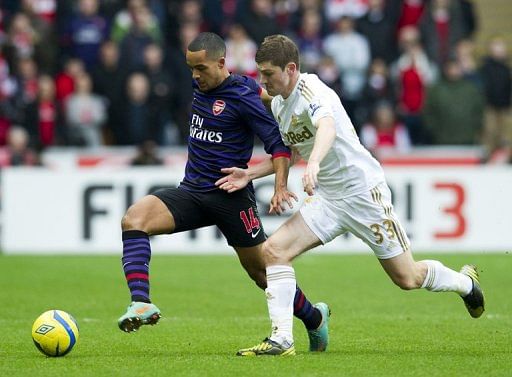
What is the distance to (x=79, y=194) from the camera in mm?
17828

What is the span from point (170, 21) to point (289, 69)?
13.7 metres

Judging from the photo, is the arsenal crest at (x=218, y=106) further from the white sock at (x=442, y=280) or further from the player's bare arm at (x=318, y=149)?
the white sock at (x=442, y=280)

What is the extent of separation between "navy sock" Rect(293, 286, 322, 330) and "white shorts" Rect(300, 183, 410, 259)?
495 mm

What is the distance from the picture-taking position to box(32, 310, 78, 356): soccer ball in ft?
27.0

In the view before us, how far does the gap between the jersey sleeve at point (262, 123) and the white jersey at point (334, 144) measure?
3.4 inches

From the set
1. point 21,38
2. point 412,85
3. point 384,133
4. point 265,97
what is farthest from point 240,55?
point 265,97

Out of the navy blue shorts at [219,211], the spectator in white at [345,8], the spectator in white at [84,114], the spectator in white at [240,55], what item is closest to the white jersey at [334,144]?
the navy blue shorts at [219,211]

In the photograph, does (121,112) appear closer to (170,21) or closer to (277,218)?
(170,21)

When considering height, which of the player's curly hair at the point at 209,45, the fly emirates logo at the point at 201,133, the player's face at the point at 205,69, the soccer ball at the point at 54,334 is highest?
the player's curly hair at the point at 209,45

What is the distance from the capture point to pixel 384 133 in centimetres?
2008

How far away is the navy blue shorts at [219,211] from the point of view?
8.80 m

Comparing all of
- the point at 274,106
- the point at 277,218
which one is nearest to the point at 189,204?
the point at 274,106

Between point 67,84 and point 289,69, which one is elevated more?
point 289,69

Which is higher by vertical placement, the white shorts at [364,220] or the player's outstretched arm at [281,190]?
the player's outstretched arm at [281,190]
